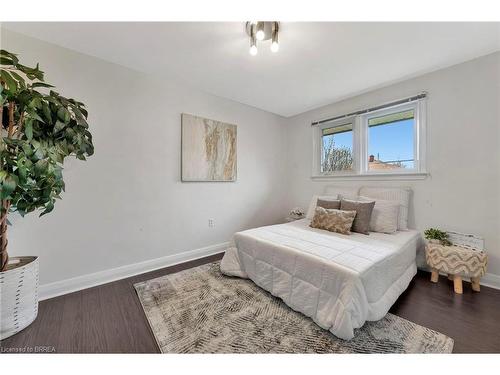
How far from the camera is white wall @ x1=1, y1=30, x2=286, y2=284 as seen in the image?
1.86 m

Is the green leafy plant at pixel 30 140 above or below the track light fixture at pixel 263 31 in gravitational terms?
below

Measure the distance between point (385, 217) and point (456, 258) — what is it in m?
0.67

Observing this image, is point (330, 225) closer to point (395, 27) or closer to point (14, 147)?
point (395, 27)

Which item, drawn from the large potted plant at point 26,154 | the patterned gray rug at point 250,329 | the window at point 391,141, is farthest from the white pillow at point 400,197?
the large potted plant at point 26,154

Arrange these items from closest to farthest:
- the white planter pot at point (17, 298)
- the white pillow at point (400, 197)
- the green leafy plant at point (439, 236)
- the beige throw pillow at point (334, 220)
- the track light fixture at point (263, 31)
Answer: the white planter pot at point (17, 298), the track light fixture at point (263, 31), the green leafy plant at point (439, 236), the beige throw pillow at point (334, 220), the white pillow at point (400, 197)

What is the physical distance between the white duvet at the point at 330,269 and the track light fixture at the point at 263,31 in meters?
1.76

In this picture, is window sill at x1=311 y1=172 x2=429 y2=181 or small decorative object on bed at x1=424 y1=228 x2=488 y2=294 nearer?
small decorative object on bed at x1=424 y1=228 x2=488 y2=294

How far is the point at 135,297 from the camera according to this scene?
1.83 meters

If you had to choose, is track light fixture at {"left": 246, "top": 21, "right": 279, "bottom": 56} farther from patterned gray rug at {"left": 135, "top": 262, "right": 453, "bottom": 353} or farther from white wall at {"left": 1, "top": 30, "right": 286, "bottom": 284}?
patterned gray rug at {"left": 135, "top": 262, "right": 453, "bottom": 353}

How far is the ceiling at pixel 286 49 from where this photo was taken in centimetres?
166

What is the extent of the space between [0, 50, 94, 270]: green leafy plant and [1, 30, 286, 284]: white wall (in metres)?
0.52

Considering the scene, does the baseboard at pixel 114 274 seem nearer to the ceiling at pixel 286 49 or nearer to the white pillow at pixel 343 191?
the white pillow at pixel 343 191

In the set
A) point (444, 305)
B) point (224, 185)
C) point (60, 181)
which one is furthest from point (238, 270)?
point (444, 305)

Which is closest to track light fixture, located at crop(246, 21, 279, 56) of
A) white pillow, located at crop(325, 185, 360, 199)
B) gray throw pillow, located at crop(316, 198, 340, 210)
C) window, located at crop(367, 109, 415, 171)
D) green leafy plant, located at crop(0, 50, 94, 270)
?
green leafy plant, located at crop(0, 50, 94, 270)
